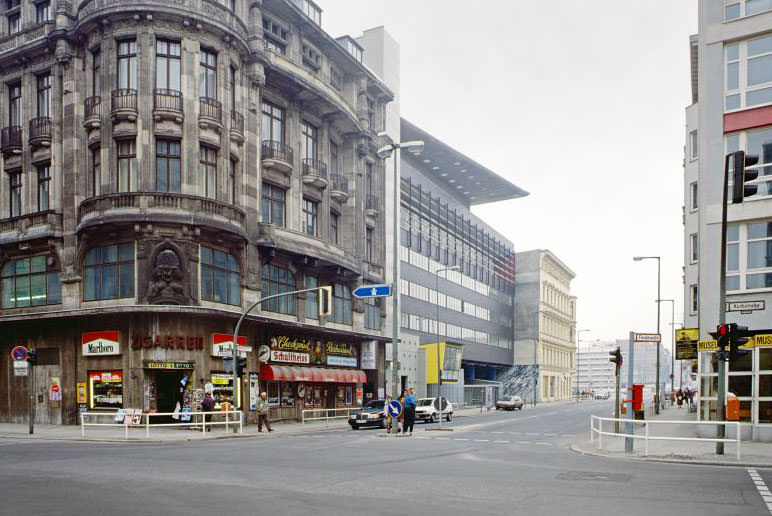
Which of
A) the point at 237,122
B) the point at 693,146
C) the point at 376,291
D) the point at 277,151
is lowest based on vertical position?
the point at 376,291

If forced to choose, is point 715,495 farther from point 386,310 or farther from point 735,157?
point 386,310

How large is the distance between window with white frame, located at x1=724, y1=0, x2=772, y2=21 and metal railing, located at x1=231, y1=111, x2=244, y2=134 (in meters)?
21.7

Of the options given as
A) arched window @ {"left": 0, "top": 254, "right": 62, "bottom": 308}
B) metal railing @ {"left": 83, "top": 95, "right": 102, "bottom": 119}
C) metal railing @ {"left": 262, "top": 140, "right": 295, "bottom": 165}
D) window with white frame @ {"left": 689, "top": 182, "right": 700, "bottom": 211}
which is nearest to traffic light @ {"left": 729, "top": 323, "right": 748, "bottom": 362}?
window with white frame @ {"left": 689, "top": 182, "right": 700, "bottom": 211}

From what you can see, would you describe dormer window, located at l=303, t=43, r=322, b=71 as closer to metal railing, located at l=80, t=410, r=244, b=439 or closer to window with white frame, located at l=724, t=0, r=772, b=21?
metal railing, located at l=80, t=410, r=244, b=439

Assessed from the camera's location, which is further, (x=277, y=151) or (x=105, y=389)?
(x=277, y=151)

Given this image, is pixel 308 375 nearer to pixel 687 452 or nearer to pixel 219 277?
pixel 219 277

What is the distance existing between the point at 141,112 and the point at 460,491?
26.6 metres

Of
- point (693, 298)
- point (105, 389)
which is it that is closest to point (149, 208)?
point (105, 389)

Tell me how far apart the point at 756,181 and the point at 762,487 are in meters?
14.9

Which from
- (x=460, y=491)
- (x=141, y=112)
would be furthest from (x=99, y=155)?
(x=460, y=491)

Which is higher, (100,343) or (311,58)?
(311,58)

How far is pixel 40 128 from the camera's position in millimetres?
37938

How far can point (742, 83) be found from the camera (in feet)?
86.9

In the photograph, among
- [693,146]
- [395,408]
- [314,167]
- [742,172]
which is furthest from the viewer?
[314,167]
